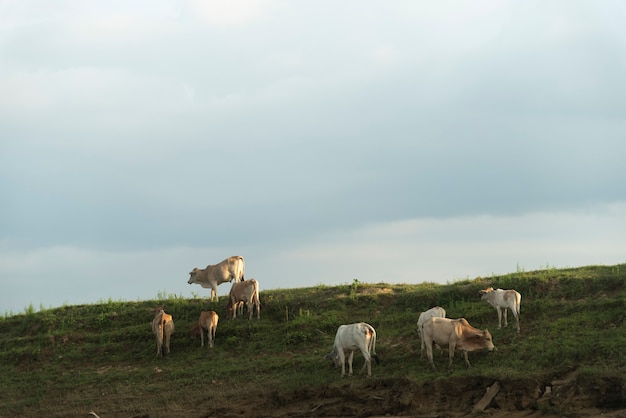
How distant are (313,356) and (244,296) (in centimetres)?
461

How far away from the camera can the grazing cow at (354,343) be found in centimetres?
2142

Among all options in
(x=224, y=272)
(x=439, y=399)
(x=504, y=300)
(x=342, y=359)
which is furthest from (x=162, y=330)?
(x=504, y=300)

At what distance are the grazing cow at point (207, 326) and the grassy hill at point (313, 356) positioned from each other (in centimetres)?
40

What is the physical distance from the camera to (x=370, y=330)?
71.1 feet

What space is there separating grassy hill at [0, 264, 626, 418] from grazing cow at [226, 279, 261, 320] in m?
0.40

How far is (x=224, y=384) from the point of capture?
2248 centimetres

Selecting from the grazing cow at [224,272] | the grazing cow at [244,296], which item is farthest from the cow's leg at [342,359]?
the grazing cow at [224,272]

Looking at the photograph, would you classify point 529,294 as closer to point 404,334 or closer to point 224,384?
point 404,334

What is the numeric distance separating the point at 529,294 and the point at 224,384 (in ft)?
34.3

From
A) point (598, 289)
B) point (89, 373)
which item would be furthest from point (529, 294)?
point (89, 373)

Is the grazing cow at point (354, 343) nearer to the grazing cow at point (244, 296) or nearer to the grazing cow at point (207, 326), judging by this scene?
the grazing cow at point (207, 326)

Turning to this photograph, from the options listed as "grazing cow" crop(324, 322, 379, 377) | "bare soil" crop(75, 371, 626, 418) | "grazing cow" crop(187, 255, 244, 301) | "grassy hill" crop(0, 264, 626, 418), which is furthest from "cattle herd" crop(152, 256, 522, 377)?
"grazing cow" crop(187, 255, 244, 301)

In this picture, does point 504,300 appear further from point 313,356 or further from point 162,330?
point 162,330

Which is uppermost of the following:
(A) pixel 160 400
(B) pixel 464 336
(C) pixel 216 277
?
(C) pixel 216 277
